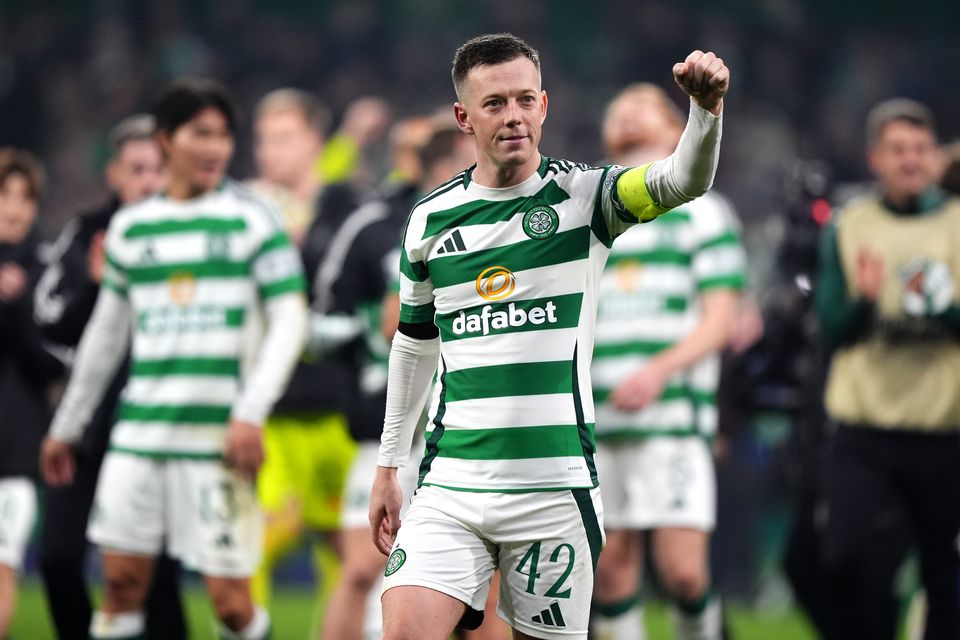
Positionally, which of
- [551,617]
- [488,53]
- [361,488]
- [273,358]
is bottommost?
[551,617]

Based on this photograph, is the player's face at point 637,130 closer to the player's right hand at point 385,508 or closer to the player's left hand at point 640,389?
the player's left hand at point 640,389

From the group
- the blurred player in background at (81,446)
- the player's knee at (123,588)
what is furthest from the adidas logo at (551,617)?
the blurred player in background at (81,446)

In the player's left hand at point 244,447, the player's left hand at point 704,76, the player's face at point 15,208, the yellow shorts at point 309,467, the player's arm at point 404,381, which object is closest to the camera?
the player's left hand at point 704,76

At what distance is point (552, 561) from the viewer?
148 inches

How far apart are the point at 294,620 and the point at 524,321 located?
22.0ft

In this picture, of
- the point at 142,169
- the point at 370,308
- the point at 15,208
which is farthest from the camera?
the point at 15,208

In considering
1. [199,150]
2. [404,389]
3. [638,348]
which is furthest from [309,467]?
[404,389]

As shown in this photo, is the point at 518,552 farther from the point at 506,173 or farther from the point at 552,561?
the point at 506,173

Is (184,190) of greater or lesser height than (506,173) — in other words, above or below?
above

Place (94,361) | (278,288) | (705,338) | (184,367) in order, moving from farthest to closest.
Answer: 1. (705,338)
2. (94,361)
3. (278,288)
4. (184,367)

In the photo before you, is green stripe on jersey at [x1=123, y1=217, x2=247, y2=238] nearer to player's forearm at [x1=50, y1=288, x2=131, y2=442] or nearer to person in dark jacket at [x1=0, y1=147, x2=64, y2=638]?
player's forearm at [x1=50, y1=288, x2=131, y2=442]

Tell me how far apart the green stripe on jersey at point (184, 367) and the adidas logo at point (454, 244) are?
1.96 meters

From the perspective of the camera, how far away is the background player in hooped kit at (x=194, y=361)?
5484mm

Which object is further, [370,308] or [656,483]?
[370,308]
